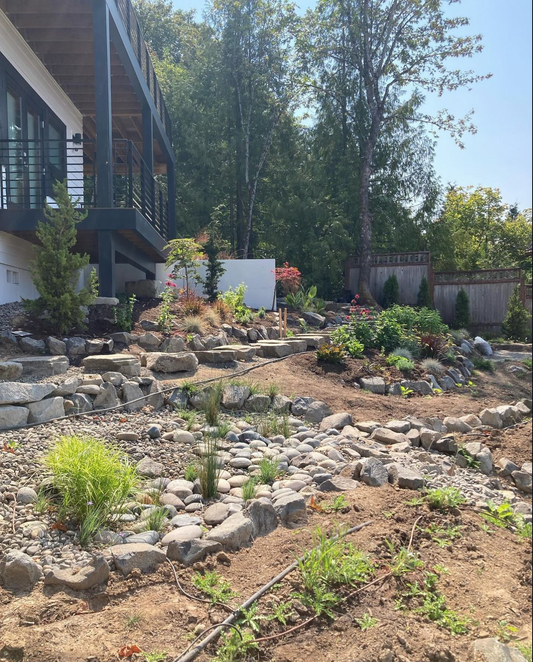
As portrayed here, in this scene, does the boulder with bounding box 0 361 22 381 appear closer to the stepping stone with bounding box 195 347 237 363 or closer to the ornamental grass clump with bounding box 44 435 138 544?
the ornamental grass clump with bounding box 44 435 138 544

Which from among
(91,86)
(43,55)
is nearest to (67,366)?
(43,55)

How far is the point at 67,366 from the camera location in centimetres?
Result: 557

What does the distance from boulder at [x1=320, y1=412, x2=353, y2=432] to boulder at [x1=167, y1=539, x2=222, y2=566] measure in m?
2.74

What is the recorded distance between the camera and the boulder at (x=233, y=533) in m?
2.92

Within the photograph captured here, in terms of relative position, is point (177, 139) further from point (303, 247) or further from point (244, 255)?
point (303, 247)

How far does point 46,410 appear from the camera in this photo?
451 cm

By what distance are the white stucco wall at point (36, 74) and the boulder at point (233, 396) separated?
20.9 feet

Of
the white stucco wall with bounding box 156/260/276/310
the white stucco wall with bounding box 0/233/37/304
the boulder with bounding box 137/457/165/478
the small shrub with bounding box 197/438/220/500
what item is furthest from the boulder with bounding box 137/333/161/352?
the white stucco wall with bounding box 156/260/276/310

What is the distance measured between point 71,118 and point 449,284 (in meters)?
9.95

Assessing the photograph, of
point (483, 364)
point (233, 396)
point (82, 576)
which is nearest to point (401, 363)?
point (483, 364)

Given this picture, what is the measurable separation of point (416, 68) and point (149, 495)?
16.9m

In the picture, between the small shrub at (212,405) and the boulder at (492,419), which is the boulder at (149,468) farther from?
the boulder at (492,419)

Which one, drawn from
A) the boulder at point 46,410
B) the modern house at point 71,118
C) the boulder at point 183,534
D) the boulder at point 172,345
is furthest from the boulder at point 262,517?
the modern house at point 71,118

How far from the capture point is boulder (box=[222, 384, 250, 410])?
5.55m
